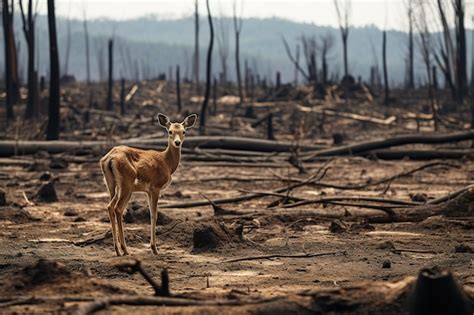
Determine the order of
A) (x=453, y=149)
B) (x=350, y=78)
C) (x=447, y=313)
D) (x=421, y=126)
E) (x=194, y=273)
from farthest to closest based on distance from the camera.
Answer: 1. (x=350, y=78)
2. (x=421, y=126)
3. (x=453, y=149)
4. (x=194, y=273)
5. (x=447, y=313)

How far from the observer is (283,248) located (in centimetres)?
916

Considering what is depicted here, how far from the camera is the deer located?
837 cm

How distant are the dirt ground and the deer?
399mm

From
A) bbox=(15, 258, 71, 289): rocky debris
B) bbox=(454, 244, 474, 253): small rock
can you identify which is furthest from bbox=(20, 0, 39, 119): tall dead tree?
bbox=(15, 258, 71, 289): rocky debris

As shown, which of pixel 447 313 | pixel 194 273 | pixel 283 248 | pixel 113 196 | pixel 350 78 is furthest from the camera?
pixel 350 78

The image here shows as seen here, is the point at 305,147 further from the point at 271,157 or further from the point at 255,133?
the point at 255,133

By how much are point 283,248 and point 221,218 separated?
1.82 metres

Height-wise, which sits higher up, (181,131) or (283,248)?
(181,131)

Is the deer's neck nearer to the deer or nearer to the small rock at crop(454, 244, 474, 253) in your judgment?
the deer

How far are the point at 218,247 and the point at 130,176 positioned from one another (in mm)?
1354

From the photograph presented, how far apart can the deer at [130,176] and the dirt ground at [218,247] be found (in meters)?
0.40

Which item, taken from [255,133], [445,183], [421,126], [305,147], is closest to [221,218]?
[445,183]

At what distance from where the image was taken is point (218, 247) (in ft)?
29.3

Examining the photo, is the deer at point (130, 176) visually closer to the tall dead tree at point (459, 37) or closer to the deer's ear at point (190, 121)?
the deer's ear at point (190, 121)
